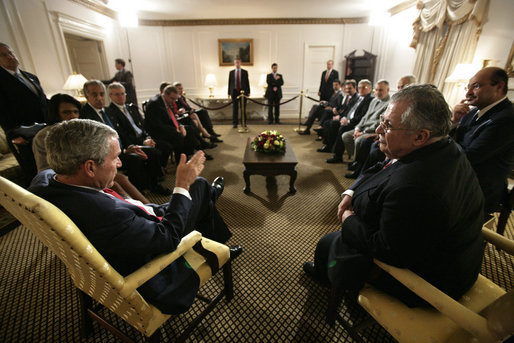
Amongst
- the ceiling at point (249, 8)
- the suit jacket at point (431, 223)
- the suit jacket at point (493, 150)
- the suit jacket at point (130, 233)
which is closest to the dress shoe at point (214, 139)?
the ceiling at point (249, 8)

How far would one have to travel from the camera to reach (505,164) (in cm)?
170

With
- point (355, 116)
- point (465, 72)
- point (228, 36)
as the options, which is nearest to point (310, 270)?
point (355, 116)

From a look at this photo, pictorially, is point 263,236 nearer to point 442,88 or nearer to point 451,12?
point 442,88

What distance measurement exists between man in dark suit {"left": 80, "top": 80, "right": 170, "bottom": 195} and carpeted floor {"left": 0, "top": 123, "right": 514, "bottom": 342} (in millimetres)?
1016

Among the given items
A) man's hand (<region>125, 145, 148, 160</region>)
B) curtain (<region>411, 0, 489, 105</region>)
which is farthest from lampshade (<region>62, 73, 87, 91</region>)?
curtain (<region>411, 0, 489, 105</region>)

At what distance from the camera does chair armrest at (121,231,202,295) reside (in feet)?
2.70

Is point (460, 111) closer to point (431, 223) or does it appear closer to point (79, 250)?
point (431, 223)

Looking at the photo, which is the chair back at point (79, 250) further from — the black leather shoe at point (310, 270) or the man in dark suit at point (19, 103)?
the man in dark suit at point (19, 103)

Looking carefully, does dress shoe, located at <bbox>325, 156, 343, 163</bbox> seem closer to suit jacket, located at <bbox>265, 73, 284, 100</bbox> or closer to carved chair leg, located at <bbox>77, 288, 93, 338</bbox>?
carved chair leg, located at <bbox>77, 288, 93, 338</bbox>

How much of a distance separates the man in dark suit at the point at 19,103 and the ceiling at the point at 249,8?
421 cm

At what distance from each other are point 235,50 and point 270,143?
228 inches

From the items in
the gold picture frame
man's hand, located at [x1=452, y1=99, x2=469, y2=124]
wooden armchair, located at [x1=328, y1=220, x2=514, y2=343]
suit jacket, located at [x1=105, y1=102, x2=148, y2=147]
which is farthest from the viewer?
the gold picture frame

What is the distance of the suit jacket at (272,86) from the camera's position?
6.84m

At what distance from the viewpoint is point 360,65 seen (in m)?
6.95
